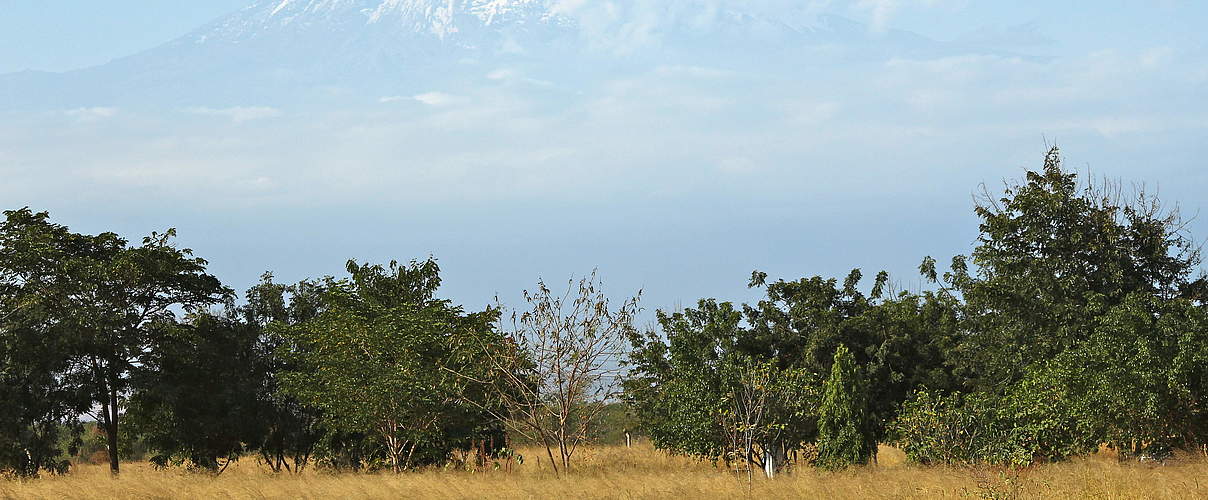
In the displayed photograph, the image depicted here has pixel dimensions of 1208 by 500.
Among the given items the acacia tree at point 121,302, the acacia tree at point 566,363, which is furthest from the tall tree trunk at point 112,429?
the acacia tree at point 566,363

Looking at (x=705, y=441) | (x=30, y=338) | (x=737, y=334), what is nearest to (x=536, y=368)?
(x=705, y=441)

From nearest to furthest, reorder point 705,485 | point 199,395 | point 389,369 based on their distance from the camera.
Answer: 1. point 705,485
2. point 389,369
3. point 199,395

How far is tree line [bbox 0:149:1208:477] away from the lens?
89.8ft

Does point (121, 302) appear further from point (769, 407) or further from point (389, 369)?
point (769, 407)

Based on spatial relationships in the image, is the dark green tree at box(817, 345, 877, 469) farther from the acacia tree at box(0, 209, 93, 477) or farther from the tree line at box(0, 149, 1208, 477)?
the acacia tree at box(0, 209, 93, 477)

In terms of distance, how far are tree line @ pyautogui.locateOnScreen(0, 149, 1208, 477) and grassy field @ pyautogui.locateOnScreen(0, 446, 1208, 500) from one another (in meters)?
1.89

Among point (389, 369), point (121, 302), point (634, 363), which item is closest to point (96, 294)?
point (121, 302)

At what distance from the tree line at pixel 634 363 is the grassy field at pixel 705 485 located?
1.89 meters

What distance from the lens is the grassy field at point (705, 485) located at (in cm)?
2011

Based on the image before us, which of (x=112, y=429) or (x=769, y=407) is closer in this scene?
(x=769, y=407)

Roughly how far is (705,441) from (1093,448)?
996 cm

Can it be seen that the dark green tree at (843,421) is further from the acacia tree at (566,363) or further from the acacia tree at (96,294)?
the acacia tree at (96,294)

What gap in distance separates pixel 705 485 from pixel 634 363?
41.2 ft

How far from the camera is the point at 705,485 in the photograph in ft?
78.5
